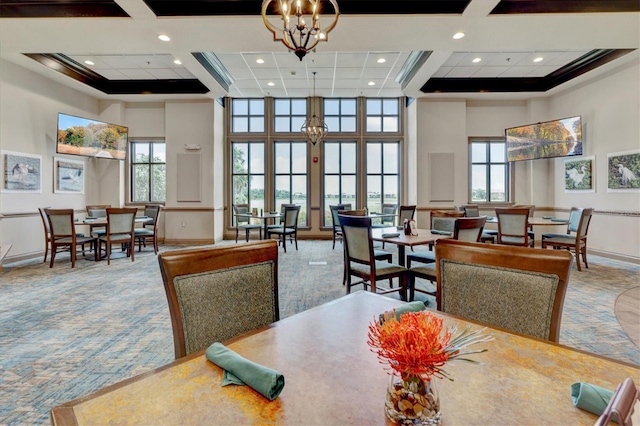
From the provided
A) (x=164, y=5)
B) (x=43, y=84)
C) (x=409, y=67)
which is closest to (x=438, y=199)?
(x=409, y=67)

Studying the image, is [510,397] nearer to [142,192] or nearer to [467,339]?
[467,339]

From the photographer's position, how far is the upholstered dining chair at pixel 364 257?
3.06 metres

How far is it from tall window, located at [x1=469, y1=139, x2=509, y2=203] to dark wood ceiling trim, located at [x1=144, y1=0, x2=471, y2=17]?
189 inches

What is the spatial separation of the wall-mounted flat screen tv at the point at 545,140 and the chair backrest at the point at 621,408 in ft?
25.7

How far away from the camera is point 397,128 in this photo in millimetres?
8805

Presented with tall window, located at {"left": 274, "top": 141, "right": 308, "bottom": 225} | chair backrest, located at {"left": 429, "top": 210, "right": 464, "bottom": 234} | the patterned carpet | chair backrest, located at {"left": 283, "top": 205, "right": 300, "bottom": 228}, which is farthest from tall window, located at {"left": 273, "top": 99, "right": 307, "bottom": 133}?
chair backrest, located at {"left": 429, "top": 210, "right": 464, "bottom": 234}

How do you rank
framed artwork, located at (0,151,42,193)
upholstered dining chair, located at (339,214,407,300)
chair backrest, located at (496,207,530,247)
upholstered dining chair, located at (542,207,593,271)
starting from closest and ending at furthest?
1. upholstered dining chair, located at (339,214,407,300)
2. chair backrest, located at (496,207,530,247)
3. upholstered dining chair, located at (542,207,593,271)
4. framed artwork, located at (0,151,42,193)

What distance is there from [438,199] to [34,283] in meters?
7.99

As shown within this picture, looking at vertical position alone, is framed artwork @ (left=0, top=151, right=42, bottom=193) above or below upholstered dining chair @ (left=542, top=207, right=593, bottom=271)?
above

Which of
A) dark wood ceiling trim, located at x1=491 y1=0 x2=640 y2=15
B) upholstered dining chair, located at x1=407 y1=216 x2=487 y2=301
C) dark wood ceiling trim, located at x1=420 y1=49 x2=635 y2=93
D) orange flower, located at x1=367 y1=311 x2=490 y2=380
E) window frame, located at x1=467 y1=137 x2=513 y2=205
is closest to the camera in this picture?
orange flower, located at x1=367 y1=311 x2=490 y2=380

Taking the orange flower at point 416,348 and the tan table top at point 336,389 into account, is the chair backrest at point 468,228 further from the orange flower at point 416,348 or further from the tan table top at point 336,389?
the orange flower at point 416,348

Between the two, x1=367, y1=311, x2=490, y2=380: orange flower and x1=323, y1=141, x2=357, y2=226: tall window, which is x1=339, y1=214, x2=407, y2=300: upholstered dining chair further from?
x1=323, y1=141, x2=357, y2=226: tall window

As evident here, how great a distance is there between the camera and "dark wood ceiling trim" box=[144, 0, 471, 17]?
408 cm

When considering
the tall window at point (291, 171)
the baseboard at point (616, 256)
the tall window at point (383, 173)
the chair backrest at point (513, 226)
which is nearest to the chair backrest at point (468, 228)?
the chair backrest at point (513, 226)
